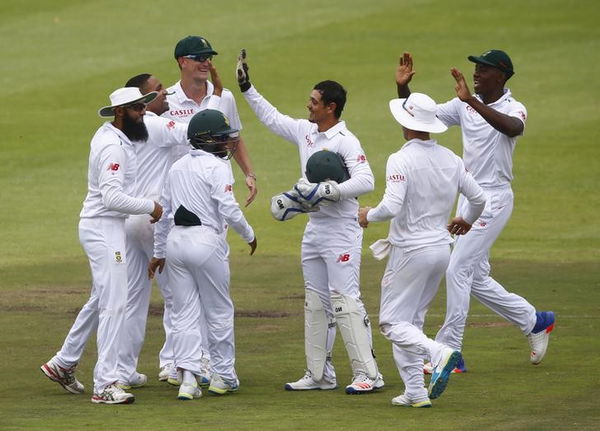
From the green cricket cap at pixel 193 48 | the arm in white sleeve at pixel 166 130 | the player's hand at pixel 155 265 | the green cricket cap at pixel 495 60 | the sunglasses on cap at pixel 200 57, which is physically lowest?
the player's hand at pixel 155 265

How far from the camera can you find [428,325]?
13.0m

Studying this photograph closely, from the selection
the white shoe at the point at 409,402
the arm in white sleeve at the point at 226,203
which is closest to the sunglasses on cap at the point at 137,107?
the arm in white sleeve at the point at 226,203

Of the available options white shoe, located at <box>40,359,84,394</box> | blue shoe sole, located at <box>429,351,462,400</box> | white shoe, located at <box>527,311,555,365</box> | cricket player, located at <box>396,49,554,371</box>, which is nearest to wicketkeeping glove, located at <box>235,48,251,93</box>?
cricket player, located at <box>396,49,554,371</box>

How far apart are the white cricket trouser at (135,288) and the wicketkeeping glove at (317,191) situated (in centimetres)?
131

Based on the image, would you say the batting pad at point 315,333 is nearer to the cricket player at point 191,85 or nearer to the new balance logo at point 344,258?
the new balance logo at point 344,258

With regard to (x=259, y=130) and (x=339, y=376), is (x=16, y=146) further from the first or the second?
(x=339, y=376)

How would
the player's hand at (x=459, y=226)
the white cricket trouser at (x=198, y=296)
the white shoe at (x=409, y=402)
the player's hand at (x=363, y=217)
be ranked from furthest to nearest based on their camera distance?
1. the player's hand at (x=459, y=226)
2. the white cricket trouser at (x=198, y=296)
3. the white shoe at (x=409, y=402)
4. the player's hand at (x=363, y=217)

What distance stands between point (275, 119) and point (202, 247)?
1311 mm

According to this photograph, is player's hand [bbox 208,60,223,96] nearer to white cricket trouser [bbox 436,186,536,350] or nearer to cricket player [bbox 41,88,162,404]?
cricket player [bbox 41,88,162,404]

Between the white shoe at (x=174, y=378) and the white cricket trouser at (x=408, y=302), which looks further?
the white shoe at (x=174, y=378)

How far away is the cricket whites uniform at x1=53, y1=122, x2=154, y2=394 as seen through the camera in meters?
9.72

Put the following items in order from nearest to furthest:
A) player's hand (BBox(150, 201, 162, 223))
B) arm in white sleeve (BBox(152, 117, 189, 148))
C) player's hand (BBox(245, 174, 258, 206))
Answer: player's hand (BBox(150, 201, 162, 223)) < arm in white sleeve (BBox(152, 117, 189, 148)) < player's hand (BBox(245, 174, 258, 206))

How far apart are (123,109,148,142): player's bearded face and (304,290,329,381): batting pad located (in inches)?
65.6

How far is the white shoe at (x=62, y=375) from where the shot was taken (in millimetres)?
10164
